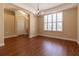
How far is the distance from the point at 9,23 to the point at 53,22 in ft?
11.3

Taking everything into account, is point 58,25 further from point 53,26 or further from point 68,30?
point 68,30

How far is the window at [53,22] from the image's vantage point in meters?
6.16

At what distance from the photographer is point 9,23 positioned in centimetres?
658

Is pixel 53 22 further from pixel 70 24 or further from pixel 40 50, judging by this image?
pixel 40 50

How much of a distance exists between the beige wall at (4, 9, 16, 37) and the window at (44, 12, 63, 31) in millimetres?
2670

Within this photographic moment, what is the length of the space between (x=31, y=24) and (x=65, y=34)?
8.52ft

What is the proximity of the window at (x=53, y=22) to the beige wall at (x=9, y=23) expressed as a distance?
267cm

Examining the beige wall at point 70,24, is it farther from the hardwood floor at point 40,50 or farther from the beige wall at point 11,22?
the beige wall at point 11,22

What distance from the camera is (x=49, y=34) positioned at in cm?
689

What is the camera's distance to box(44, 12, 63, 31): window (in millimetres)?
6160

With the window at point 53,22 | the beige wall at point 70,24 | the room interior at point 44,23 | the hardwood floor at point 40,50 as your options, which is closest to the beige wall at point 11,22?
the room interior at point 44,23

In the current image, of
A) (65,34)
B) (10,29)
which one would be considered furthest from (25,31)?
(65,34)

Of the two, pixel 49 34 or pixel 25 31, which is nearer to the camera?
pixel 49 34

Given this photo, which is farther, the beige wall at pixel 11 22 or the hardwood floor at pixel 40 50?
the beige wall at pixel 11 22
